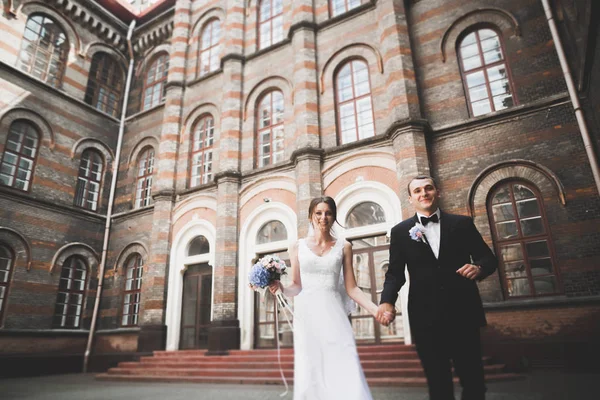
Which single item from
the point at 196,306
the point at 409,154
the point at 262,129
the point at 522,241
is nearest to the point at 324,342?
the point at 522,241

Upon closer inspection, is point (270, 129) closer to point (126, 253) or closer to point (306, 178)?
point (306, 178)

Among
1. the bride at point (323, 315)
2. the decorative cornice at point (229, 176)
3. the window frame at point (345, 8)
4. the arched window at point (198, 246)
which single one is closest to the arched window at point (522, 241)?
the bride at point (323, 315)

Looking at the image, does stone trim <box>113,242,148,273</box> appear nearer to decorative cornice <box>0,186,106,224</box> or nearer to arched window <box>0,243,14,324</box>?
decorative cornice <box>0,186,106,224</box>

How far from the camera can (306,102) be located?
1275cm

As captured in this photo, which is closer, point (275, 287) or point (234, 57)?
point (275, 287)

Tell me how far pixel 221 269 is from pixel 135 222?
221 inches

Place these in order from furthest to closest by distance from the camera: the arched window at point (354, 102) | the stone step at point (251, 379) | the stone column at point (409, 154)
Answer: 1. the arched window at point (354, 102)
2. the stone column at point (409, 154)
3. the stone step at point (251, 379)

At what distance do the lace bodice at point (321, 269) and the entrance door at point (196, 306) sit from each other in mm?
10427

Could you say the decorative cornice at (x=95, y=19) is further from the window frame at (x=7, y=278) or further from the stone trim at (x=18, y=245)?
the window frame at (x=7, y=278)

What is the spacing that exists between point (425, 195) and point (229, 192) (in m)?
10.8

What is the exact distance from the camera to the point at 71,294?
1477cm

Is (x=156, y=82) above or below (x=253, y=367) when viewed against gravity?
above

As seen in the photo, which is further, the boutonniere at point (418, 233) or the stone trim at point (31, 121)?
the stone trim at point (31, 121)

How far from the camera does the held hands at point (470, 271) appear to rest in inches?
103
